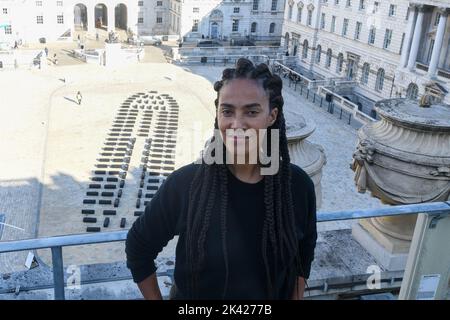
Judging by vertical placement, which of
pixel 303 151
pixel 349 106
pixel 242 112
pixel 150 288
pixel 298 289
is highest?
pixel 242 112

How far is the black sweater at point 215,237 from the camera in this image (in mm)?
3711

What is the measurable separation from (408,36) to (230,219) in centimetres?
4501

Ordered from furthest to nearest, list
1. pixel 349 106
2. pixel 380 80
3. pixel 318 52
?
1. pixel 318 52
2. pixel 380 80
3. pixel 349 106

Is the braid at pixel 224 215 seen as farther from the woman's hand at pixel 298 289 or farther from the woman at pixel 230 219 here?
the woman's hand at pixel 298 289

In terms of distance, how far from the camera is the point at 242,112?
3.75m

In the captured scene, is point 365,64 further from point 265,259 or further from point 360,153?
point 265,259

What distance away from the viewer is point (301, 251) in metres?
4.20

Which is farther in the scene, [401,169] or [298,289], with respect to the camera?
[401,169]

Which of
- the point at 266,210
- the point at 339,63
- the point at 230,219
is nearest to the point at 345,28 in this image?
the point at 339,63

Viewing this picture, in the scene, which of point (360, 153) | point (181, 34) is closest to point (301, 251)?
point (360, 153)

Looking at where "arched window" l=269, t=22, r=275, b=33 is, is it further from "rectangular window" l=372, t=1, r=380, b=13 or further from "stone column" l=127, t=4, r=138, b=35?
"rectangular window" l=372, t=1, r=380, b=13

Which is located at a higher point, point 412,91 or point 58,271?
point 58,271

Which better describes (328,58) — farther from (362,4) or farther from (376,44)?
(376,44)

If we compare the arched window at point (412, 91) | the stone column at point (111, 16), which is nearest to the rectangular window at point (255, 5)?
the stone column at point (111, 16)
